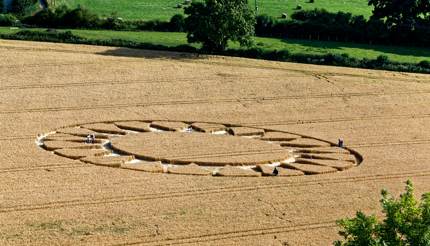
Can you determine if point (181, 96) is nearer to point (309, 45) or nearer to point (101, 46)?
point (101, 46)

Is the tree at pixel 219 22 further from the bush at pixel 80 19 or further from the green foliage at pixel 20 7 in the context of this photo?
the green foliage at pixel 20 7

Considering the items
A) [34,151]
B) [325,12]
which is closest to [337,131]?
[34,151]

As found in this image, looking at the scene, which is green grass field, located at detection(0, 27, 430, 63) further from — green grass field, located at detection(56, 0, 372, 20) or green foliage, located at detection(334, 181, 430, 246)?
green foliage, located at detection(334, 181, 430, 246)

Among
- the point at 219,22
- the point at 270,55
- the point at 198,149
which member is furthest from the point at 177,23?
the point at 198,149

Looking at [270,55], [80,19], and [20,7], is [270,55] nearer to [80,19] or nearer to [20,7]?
[80,19]

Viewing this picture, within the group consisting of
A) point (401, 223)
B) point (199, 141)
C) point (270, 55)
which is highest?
point (401, 223)
